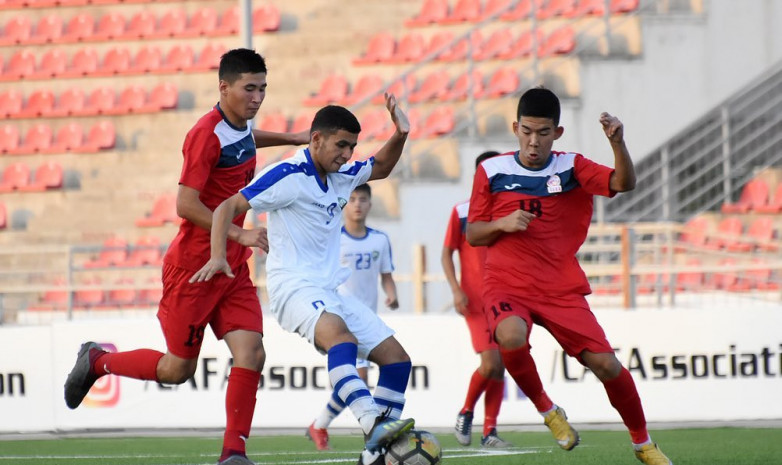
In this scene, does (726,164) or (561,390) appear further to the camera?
(726,164)

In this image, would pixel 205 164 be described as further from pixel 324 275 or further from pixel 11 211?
pixel 11 211

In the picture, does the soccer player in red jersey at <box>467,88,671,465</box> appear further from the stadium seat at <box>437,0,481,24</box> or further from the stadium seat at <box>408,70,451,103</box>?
the stadium seat at <box>437,0,481,24</box>

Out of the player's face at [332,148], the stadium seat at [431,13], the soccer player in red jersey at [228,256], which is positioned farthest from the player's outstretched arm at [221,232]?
the stadium seat at [431,13]

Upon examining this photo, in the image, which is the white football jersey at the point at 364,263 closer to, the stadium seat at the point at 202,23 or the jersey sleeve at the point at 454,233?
the jersey sleeve at the point at 454,233

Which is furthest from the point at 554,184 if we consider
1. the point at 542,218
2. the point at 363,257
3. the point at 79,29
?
the point at 79,29

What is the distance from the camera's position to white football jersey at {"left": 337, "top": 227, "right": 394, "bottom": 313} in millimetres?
10797

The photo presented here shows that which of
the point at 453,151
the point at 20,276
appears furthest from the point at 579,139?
the point at 20,276

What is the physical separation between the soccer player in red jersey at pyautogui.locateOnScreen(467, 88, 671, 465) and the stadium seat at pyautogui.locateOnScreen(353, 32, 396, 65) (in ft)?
45.3

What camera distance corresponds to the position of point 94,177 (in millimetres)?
22031

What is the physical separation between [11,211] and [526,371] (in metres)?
15.9

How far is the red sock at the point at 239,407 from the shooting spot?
6.75 m

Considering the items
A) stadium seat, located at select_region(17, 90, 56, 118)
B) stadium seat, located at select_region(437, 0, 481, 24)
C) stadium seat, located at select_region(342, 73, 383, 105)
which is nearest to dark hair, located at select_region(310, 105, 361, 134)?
stadium seat, located at select_region(342, 73, 383, 105)

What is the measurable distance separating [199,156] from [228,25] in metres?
17.0

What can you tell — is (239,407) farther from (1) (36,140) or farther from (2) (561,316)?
(1) (36,140)
